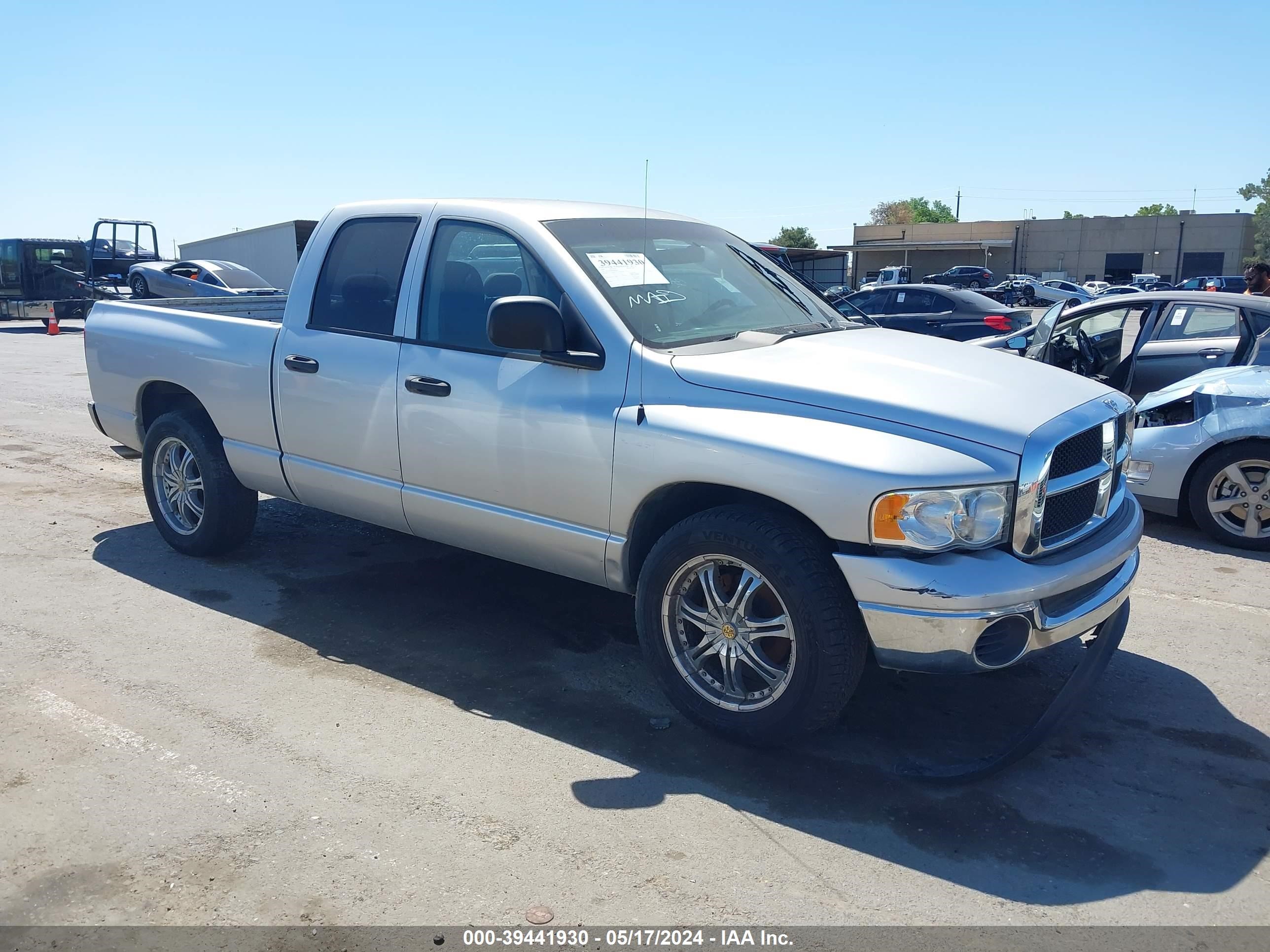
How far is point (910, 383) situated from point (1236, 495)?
13.4ft

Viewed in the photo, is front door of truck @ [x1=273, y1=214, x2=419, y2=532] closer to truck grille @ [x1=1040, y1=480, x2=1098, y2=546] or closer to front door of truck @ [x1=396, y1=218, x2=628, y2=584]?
front door of truck @ [x1=396, y1=218, x2=628, y2=584]

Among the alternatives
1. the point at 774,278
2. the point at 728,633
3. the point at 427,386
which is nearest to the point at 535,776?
the point at 728,633

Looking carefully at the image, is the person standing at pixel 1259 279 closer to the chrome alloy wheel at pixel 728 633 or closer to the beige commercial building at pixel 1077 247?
the chrome alloy wheel at pixel 728 633

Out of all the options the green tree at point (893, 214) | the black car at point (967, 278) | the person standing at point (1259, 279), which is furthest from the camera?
the green tree at point (893, 214)

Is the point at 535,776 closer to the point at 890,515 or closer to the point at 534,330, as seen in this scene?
the point at 890,515

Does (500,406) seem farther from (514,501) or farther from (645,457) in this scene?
(645,457)

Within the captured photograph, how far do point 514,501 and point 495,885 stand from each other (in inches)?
68.6

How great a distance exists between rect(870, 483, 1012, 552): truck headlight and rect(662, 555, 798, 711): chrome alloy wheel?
50cm

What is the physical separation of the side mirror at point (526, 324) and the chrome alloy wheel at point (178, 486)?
2.66 m

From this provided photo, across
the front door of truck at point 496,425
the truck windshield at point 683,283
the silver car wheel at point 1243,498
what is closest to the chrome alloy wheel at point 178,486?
the front door of truck at point 496,425

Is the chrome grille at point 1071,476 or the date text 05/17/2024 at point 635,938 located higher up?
the chrome grille at point 1071,476

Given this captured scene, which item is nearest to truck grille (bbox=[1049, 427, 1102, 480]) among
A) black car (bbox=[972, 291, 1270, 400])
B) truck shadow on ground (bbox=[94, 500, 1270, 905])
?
truck shadow on ground (bbox=[94, 500, 1270, 905])

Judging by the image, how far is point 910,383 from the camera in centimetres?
381

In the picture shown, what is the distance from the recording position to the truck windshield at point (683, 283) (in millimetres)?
4277
